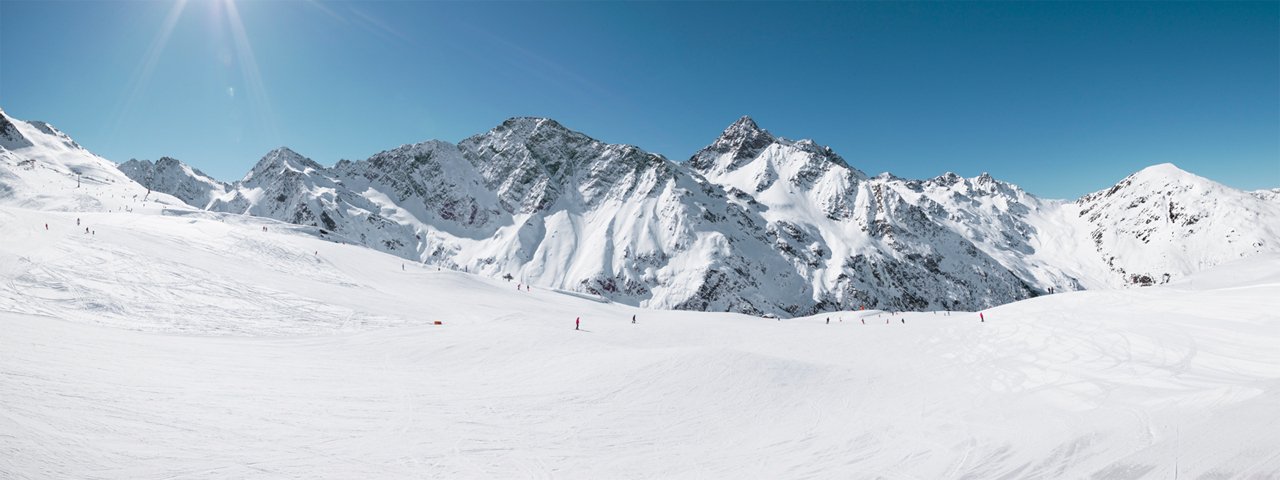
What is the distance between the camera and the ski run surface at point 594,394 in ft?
23.6

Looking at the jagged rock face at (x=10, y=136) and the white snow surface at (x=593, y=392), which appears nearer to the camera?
the white snow surface at (x=593, y=392)

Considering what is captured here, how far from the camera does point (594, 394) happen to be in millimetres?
11781

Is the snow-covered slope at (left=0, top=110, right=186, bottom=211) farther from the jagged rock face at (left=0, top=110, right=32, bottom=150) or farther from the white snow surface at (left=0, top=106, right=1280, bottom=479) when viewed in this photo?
the white snow surface at (left=0, top=106, right=1280, bottom=479)

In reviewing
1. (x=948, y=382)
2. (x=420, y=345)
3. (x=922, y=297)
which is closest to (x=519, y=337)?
(x=420, y=345)

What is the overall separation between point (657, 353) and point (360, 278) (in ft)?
102

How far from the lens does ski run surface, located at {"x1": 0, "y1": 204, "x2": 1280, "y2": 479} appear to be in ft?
23.6

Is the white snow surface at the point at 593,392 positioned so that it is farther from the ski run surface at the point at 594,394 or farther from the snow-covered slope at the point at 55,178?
the snow-covered slope at the point at 55,178

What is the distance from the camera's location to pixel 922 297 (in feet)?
638

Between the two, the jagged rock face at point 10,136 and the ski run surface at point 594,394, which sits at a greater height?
the jagged rock face at point 10,136

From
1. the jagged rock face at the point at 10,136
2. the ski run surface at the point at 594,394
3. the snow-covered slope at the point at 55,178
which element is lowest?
the ski run surface at the point at 594,394

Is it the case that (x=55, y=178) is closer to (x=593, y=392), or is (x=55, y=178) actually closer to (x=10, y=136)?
(x=10, y=136)

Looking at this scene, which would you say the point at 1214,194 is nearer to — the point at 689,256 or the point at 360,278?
the point at 689,256

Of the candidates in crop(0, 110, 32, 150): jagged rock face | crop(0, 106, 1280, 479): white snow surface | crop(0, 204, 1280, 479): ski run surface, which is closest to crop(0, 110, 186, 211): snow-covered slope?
crop(0, 110, 32, 150): jagged rock face

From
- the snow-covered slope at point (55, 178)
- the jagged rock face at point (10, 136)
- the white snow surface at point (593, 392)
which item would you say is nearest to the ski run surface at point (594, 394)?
the white snow surface at point (593, 392)
